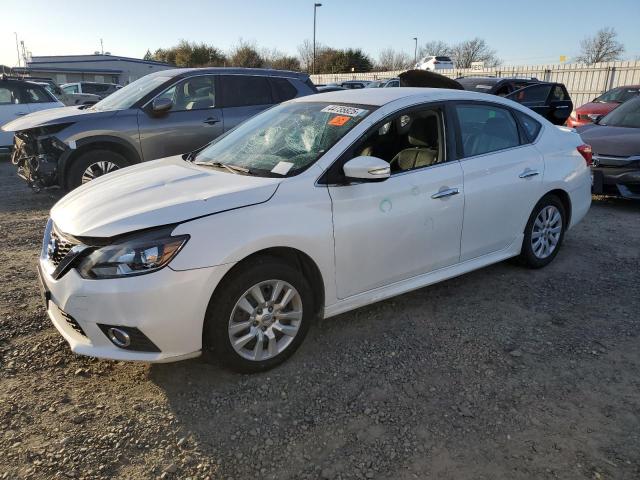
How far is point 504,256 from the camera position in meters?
4.38

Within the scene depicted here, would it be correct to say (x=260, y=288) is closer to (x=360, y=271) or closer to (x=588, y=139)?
(x=360, y=271)

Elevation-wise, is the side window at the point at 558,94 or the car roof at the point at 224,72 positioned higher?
the car roof at the point at 224,72

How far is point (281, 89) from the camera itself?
7762mm

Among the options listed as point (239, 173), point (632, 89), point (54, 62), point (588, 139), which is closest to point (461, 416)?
point (239, 173)

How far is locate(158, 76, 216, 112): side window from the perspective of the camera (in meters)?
7.00

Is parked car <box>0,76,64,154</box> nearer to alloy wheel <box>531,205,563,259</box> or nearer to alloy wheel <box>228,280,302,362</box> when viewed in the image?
alloy wheel <box>228,280,302,362</box>

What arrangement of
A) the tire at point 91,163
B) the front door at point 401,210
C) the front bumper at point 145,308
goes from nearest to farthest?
the front bumper at point 145,308 < the front door at point 401,210 < the tire at point 91,163

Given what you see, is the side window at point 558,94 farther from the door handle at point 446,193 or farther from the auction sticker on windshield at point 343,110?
the auction sticker on windshield at point 343,110

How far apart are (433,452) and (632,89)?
14168 millimetres

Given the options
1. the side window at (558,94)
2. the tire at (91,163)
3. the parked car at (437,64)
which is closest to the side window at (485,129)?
the tire at (91,163)

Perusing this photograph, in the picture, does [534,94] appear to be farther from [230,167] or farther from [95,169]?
[230,167]

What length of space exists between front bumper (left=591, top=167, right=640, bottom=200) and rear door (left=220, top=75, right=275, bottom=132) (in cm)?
475

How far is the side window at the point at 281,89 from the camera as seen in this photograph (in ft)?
25.4

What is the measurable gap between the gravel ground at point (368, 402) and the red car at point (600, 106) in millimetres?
8567
